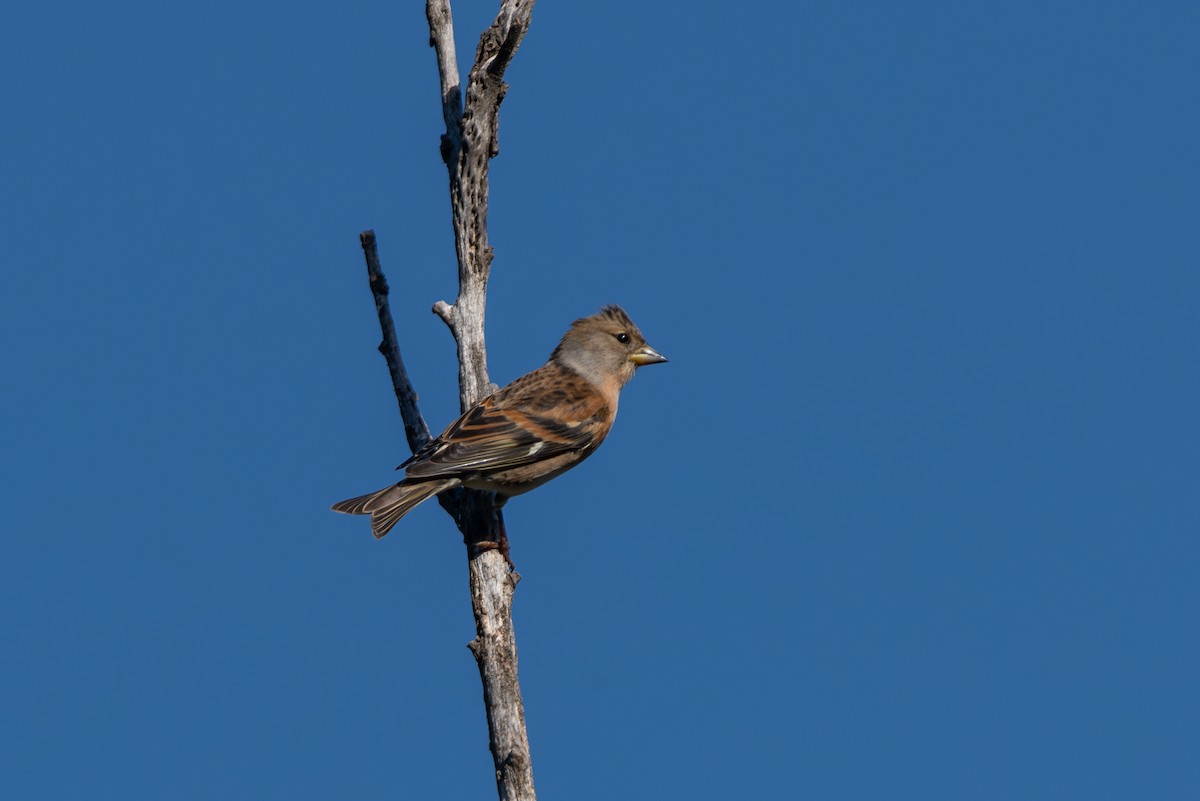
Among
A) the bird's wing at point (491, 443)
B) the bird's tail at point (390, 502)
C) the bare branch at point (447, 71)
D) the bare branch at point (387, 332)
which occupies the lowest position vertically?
the bird's tail at point (390, 502)

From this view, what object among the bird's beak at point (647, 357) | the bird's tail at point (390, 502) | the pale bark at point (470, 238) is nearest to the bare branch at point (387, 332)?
the pale bark at point (470, 238)

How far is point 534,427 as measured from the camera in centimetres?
992

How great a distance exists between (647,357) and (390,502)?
10.6 feet

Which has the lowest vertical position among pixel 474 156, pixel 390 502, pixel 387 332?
pixel 390 502

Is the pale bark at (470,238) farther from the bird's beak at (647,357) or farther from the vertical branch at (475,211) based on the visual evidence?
the bird's beak at (647,357)

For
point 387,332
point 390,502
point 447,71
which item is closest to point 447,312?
point 387,332

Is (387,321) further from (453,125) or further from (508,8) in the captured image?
(508,8)

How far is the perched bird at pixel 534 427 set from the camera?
9203 millimetres

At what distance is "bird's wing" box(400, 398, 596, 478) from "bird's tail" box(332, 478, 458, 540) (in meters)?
0.15

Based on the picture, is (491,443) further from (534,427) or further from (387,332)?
(387,332)

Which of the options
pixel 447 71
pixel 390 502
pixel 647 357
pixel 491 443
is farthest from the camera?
pixel 647 357

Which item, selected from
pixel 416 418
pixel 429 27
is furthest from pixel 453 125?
pixel 416 418

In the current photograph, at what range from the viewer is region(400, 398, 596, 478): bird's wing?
9.18 m

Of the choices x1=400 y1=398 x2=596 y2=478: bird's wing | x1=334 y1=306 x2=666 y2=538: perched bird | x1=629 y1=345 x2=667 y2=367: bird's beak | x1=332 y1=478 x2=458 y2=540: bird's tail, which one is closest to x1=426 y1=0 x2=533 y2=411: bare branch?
x1=400 y1=398 x2=596 y2=478: bird's wing
